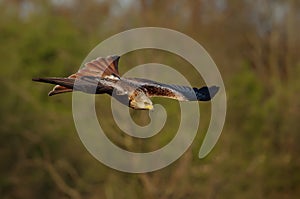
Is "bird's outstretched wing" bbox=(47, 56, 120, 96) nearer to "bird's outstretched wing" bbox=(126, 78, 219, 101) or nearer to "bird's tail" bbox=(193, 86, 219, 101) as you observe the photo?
"bird's outstretched wing" bbox=(126, 78, 219, 101)

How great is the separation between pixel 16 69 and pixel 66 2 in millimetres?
5666

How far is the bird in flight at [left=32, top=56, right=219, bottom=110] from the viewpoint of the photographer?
25.7 ft

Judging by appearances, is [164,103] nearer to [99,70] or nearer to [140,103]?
[99,70]

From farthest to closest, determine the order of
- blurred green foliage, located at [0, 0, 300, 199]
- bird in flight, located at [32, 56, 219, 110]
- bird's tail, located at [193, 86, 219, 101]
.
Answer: blurred green foliage, located at [0, 0, 300, 199]
bird's tail, located at [193, 86, 219, 101]
bird in flight, located at [32, 56, 219, 110]

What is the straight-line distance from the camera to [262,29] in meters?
26.2

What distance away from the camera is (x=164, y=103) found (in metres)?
19.5

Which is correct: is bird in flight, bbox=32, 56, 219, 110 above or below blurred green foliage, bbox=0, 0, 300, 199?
below

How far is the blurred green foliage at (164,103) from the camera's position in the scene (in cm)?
1897

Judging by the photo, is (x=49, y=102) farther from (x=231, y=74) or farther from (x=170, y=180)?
(x=170, y=180)

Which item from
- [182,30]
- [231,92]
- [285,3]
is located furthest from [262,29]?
[231,92]

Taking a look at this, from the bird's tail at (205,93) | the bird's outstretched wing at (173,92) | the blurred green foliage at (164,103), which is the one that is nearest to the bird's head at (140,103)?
the bird's outstretched wing at (173,92)

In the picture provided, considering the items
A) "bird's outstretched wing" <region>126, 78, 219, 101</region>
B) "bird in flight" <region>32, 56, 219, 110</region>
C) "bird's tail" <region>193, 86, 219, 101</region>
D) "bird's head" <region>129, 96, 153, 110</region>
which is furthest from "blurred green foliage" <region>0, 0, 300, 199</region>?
"bird's head" <region>129, 96, 153, 110</region>

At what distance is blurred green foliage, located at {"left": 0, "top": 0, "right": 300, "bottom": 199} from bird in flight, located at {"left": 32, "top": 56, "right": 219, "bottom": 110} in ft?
25.6

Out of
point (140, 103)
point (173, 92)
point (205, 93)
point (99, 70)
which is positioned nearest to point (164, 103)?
point (205, 93)
